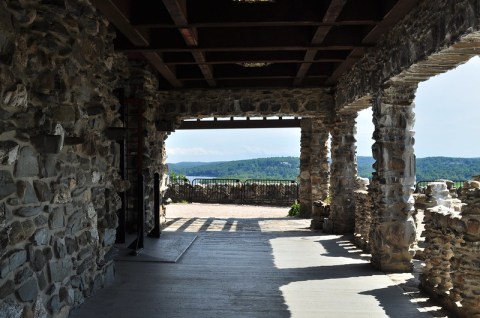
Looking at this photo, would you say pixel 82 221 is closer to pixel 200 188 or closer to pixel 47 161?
pixel 47 161

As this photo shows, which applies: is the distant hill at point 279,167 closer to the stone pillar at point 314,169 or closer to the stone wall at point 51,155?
the stone pillar at point 314,169

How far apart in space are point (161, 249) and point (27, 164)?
389 centimetres

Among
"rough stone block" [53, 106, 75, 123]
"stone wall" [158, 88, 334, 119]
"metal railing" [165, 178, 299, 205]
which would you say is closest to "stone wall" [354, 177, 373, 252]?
"stone wall" [158, 88, 334, 119]

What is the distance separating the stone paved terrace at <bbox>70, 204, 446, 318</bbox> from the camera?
4.21 m

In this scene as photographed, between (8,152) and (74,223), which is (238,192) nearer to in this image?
(74,223)

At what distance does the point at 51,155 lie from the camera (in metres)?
3.58

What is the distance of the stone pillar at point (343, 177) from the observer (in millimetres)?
8867

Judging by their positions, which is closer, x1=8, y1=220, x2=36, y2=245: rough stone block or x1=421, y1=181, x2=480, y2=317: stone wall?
x1=8, y1=220, x2=36, y2=245: rough stone block

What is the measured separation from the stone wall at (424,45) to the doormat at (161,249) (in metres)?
3.73

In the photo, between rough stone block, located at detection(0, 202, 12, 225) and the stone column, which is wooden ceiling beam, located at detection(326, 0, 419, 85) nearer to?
rough stone block, located at detection(0, 202, 12, 225)

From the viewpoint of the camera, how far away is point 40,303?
3.41 meters

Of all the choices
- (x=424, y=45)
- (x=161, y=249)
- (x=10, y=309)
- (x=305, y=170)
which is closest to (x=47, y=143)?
(x=10, y=309)

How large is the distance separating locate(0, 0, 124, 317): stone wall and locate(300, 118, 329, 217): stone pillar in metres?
7.38

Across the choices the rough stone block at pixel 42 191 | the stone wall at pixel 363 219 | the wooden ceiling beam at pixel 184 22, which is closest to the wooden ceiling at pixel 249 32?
the wooden ceiling beam at pixel 184 22
